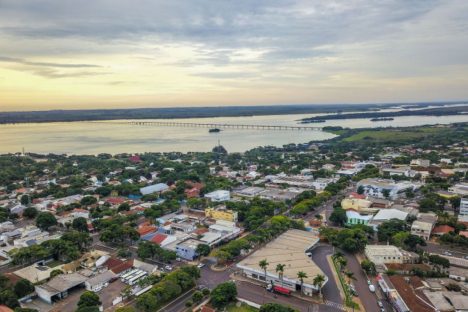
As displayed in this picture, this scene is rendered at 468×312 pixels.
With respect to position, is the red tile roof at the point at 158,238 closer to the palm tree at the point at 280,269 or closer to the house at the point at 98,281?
the house at the point at 98,281

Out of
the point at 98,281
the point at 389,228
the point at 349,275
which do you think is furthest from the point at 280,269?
the point at 389,228

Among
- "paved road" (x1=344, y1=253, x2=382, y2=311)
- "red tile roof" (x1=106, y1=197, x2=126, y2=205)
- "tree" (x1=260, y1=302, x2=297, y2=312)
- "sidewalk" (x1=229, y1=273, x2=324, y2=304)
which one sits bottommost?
"paved road" (x1=344, y1=253, x2=382, y2=311)

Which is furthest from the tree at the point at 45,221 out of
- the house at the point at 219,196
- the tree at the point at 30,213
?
the house at the point at 219,196

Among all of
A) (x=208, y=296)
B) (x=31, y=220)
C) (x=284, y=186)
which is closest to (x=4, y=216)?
(x=31, y=220)

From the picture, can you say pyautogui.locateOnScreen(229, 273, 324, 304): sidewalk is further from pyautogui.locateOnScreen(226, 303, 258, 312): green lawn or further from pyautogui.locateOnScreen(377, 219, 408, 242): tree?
pyautogui.locateOnScreen(377, 219, 408, 242): tree

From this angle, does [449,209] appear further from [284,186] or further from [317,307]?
[317,307]

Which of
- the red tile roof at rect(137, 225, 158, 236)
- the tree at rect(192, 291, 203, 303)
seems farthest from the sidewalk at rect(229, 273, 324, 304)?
Answer: the red tile roof at rect(137, 225, 158, 236)

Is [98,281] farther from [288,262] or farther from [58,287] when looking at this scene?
[288,262]
